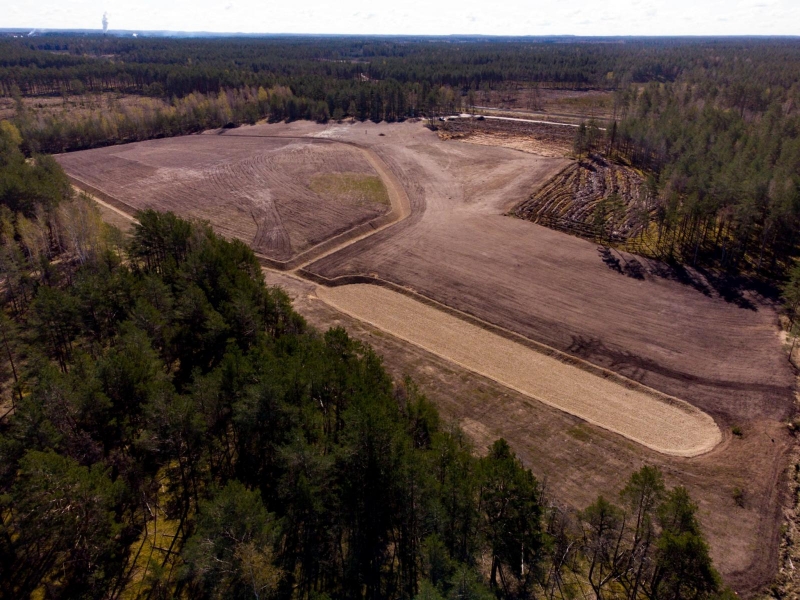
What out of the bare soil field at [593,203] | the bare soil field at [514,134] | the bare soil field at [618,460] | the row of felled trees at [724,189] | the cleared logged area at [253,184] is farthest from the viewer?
the bare soil field at [514,134]

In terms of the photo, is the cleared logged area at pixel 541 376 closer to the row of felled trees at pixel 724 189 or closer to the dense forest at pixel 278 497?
the dense forest at pixel 278 497

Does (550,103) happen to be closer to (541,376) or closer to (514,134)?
(514,134)

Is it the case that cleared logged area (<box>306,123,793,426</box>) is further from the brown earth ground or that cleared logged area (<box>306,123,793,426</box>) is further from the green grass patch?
the green grass patch

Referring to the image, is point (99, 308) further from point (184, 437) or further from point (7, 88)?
point (7, 88)

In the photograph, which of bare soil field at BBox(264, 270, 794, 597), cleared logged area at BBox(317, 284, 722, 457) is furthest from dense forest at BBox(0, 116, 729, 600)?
cleared logged area at BBox(317, 284, 722, 457)

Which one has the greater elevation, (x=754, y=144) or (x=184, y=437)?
(x=754, y=144)

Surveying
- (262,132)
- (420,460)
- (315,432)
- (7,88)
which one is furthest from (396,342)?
(7,88)

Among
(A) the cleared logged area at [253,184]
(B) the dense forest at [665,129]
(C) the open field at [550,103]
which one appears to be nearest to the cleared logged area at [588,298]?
(A) the cleared logged area at [253,184]
